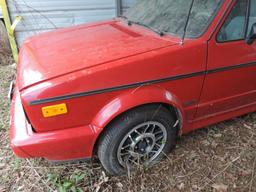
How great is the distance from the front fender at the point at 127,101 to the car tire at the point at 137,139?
11 cm

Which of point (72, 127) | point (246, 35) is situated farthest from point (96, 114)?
point (246, 35)

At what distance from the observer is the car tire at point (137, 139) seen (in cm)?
221

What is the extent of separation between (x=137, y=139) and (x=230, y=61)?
1.07 meters

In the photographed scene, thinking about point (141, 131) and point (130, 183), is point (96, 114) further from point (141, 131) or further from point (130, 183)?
point (130, 183)

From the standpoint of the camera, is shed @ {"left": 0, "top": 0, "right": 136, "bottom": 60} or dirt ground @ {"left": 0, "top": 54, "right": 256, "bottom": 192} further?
shed @ {"left": 0, "top": 0, "right": 136, "bottom": 60}

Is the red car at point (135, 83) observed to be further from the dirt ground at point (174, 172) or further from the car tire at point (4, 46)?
the car tire at point (4, 46)

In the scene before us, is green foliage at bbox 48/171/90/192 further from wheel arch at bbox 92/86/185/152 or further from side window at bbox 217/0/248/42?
side window at bbox 217/0/248/42

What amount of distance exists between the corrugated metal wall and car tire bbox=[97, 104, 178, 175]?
3.30m

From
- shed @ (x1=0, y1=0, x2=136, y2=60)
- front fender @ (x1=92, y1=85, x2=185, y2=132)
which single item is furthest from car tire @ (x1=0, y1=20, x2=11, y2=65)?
front fender @ (x1=92, y1=85, x2=185, y2=132)

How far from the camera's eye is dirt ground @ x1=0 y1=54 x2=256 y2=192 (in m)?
2.40

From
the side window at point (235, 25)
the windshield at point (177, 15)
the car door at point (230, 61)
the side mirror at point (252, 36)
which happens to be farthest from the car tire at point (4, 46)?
the side mirror at point (252, 36)

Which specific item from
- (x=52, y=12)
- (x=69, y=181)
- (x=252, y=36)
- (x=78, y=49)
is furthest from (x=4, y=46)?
(x=252, y=36)

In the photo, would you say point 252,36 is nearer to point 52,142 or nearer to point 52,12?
point 52,142

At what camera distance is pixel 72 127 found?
208 centimetres
